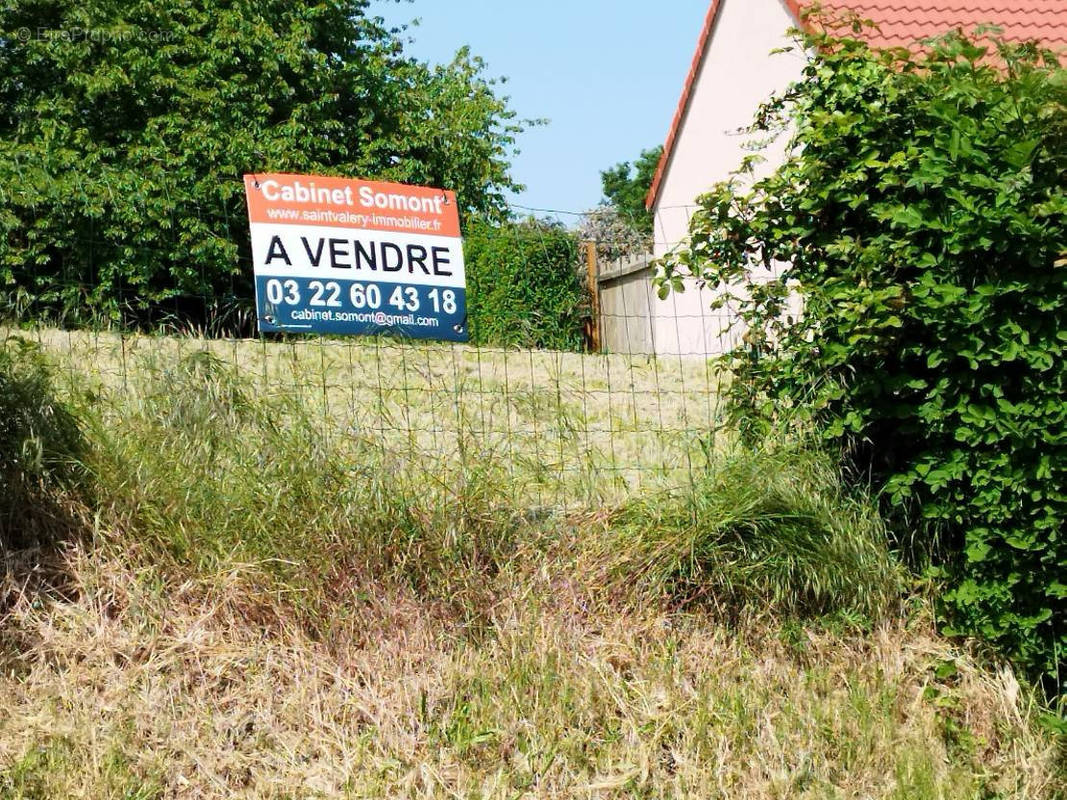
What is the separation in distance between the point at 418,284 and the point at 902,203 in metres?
2.69

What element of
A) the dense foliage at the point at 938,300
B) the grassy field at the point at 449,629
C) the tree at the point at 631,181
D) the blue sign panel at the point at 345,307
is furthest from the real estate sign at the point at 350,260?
the tree at the point at 631,181

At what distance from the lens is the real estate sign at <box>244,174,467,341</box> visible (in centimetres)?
642

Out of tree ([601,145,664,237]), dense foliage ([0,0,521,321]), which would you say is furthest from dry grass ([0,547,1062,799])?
tree ([601,145,664,237])

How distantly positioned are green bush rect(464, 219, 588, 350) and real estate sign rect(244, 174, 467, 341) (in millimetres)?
6302

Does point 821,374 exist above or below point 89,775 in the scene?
above

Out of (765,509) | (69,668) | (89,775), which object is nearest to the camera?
(89,775)

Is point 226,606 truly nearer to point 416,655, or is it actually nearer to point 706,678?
point 416,655

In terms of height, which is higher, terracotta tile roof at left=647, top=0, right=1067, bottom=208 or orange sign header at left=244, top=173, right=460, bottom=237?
terracotta tile roof at left=647, top=0, right=1067, bottom=208

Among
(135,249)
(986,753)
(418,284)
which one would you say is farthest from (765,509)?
(135,249)

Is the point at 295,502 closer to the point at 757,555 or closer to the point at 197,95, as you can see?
the point at 757,555

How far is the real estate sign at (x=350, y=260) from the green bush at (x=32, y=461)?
1309mm

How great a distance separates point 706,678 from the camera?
5102 millimetres

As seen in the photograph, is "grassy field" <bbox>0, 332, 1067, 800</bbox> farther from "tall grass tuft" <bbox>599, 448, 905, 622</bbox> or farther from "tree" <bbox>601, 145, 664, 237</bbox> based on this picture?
"tree" <bbox>601, 145, 664, 237</bbox>

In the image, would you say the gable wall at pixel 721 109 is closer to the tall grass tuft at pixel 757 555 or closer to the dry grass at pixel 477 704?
the tall grass tuft at pixel 757 555
